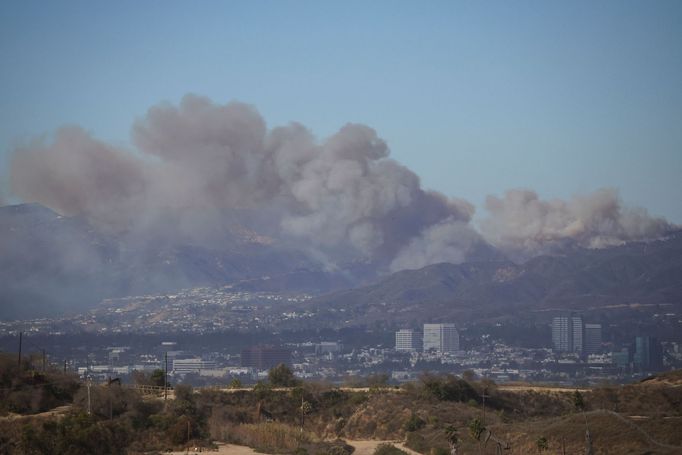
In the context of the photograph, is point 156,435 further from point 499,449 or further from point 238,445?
point 499,449

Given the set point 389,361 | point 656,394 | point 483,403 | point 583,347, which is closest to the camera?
point 656,394

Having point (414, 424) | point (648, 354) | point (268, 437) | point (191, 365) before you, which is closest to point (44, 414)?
point (268, 437)

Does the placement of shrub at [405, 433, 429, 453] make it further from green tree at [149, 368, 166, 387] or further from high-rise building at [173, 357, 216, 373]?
high-rise building at [173, 357, 216, 373]

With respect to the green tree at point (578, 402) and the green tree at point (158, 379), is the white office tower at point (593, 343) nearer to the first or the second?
the green tree at point (578, 402)

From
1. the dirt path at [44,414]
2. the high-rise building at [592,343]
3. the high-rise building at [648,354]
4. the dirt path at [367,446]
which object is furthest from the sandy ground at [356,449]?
the high-rise building at [592,343]

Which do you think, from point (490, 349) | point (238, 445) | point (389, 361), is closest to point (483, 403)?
point (238, 445)

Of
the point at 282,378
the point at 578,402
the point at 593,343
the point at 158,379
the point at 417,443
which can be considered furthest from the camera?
the point at 593,343

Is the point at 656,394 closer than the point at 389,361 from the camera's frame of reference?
Yes

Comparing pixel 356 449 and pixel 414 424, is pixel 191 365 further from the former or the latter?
pixel 356 449
